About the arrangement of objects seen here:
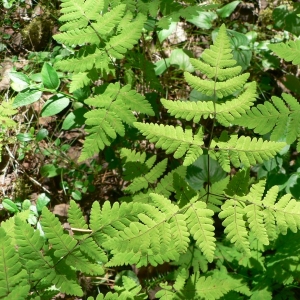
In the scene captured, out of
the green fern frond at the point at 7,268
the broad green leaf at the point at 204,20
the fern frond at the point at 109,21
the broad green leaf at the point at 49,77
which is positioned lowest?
the green fern frond at the point at 7,268

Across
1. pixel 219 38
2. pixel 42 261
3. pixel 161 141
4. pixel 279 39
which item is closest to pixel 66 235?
pixel 42 261

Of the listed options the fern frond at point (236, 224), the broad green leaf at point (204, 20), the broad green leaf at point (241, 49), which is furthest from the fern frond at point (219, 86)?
the broad green leaf at point (204, 20)

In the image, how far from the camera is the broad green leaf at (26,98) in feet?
8.39

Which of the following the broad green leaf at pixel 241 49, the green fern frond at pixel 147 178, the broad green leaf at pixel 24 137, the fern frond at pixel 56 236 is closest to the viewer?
the fern frond at pixel 56 236

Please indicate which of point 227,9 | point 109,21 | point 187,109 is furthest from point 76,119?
point 227,9

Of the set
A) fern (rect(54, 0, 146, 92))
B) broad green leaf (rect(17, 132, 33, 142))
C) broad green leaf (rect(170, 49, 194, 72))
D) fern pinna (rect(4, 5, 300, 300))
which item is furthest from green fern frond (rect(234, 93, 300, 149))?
broad green leaf (rect(17, 132, 33, 142))

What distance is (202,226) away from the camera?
1.76 m

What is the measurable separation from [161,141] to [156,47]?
158cm

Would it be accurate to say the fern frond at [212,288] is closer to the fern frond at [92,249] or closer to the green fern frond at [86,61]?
the fern frond at [92,249]

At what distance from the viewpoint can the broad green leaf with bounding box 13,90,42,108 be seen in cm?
256

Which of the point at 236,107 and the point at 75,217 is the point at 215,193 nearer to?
the point at 236,107

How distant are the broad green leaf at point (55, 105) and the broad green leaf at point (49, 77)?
11 centimetres

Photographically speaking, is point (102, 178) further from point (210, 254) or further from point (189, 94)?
point (210, 254)

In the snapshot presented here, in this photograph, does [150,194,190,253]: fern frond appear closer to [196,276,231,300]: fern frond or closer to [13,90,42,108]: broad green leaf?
[196,276,231,300]: fern frond
